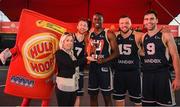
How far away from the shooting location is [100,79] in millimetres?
5676

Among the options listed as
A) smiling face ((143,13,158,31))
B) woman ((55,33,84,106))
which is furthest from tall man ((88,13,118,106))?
woman ((55,33,84,106))

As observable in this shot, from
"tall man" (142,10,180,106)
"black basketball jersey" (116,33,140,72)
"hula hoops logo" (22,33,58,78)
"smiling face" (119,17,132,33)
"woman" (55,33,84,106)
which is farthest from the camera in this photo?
"black basketball jersey" (116,33,140,72)

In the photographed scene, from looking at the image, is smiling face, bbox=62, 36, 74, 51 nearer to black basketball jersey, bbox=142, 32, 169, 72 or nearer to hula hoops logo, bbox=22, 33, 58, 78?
hula hoops logo, bbox=22, 33, 58, 78

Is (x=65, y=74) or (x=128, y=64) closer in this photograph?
(x=65, y=74)

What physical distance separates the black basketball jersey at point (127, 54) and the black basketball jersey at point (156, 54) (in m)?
0.76

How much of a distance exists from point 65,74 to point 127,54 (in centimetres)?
155

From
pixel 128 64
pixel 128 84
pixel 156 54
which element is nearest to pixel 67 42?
pixel 156 54

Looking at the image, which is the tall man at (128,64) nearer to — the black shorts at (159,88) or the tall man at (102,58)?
→ the tall man at (102,58)

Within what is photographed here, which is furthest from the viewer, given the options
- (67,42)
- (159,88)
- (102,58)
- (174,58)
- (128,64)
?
(128,64)

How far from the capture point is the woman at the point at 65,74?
450 cm

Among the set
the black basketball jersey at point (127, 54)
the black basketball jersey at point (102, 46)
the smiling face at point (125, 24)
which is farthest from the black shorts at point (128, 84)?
the smiling face at point (125, 24)

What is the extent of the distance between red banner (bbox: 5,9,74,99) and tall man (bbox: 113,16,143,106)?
4.71 ft

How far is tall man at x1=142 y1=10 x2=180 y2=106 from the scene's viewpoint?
15.6 feet

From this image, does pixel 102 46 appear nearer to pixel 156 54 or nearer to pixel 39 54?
pixel 156 54
